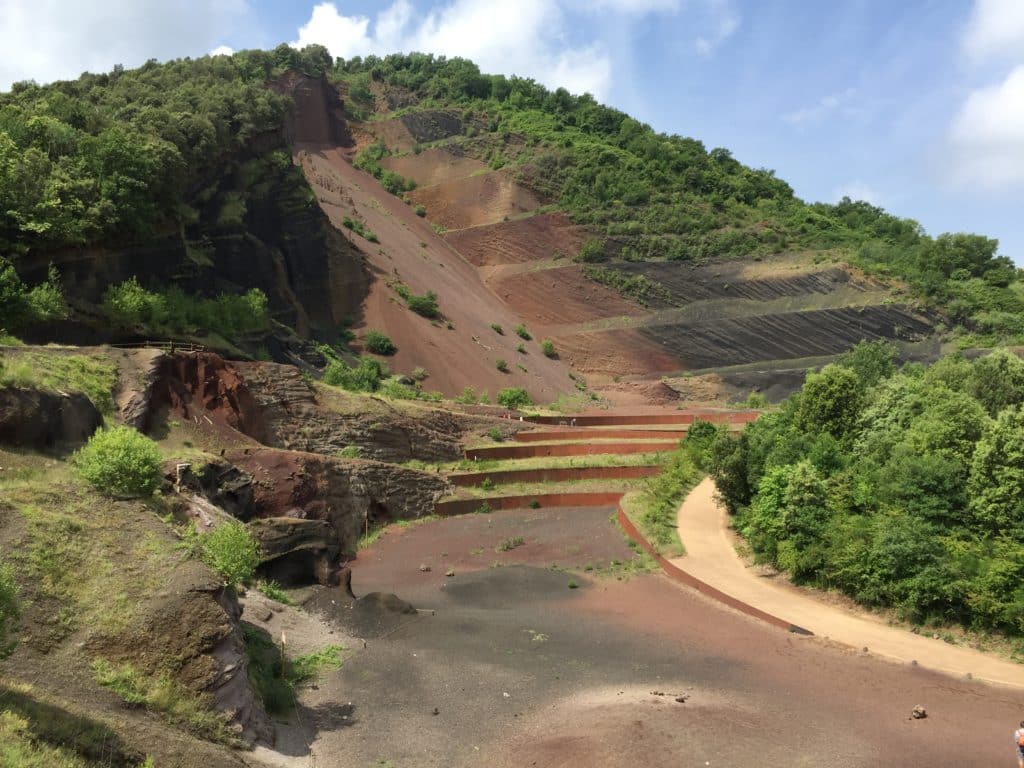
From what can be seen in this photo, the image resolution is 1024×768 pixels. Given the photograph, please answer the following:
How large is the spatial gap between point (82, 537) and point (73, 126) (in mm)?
21433

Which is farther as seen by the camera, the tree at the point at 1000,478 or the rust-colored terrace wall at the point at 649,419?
the rust-colored terrace wall at the point at 649,419

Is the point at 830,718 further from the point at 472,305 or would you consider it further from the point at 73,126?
the point at 472,305

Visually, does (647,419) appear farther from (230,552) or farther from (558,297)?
(230,552)

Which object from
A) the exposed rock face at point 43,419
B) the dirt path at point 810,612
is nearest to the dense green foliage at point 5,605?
the exposed rock face at point 43,419

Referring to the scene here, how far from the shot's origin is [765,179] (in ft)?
204

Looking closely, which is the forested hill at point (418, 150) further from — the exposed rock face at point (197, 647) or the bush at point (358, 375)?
the exposed rock face at point (197, 647)

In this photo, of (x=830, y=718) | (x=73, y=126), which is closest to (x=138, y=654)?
(x=830, y=718)

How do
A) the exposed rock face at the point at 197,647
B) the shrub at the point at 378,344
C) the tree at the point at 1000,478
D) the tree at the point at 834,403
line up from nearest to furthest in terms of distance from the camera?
the exposed rock face at the point at 197,647
the tree at the point at 1000,478
the tree at the point at 834,403
the shrub at the point at 378,344

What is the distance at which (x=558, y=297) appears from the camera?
51625 millimetres

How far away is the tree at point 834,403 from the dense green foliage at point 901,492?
0.08ft

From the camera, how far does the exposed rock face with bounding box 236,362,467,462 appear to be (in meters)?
23.1

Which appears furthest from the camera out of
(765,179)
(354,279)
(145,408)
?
(765,179)

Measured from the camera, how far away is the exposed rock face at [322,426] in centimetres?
2314

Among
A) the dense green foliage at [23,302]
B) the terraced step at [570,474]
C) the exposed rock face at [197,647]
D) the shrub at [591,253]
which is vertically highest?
the shrub at [591,253]
